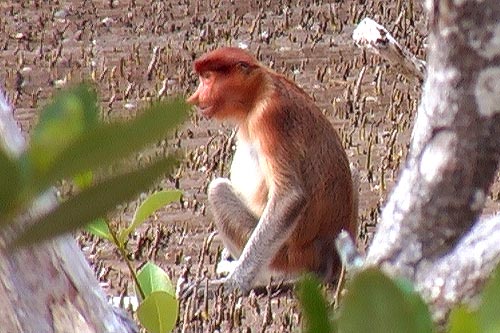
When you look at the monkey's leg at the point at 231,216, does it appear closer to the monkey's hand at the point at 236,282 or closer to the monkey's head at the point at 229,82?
the monkey's hand at the point at 236,282

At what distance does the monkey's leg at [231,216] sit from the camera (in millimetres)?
6164

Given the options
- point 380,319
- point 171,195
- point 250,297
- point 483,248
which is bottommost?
point 250,297

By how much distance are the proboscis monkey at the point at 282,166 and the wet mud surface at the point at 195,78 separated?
23 cm

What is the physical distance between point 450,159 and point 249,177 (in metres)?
3.95

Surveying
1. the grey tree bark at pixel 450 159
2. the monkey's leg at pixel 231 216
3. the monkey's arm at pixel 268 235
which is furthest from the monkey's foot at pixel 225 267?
the grey tree bark at pixel 450 159

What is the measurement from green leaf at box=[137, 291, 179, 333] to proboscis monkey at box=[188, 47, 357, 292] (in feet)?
13.9

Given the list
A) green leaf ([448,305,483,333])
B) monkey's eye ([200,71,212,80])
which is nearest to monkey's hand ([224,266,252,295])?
monkey's eye ([200,71,212,80])

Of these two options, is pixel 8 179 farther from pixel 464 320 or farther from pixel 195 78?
pixel 195 78

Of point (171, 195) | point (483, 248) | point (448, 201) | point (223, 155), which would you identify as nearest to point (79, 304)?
point (171, 195)

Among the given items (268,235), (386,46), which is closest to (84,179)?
(386,46)

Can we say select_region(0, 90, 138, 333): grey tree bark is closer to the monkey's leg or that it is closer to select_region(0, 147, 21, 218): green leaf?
select_region(0, 147, 21, 218): green leaf

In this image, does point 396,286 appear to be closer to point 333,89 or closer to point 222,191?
point 222,191

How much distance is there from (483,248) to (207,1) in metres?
10.4

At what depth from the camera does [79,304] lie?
3.59 ft
